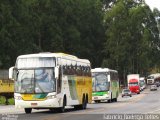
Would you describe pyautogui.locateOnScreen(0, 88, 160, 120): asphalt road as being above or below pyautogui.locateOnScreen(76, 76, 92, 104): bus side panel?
below

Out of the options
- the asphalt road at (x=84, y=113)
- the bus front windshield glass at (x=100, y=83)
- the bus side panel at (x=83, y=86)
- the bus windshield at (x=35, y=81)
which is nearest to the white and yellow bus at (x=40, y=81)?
the bus windshield at (x=35, y=81)

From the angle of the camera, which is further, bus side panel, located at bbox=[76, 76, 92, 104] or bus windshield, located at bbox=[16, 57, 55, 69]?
bus side panel, located at bbox=[76, 76, 92, 104]

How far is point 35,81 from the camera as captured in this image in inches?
1210

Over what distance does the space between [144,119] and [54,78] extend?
8392 mm

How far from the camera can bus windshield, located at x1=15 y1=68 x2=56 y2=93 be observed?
1206 inches

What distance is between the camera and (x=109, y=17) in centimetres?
11712

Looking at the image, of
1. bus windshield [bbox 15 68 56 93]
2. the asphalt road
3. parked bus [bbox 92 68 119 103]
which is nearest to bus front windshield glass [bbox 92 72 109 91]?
parked bus [bbox 92 68 119 103]

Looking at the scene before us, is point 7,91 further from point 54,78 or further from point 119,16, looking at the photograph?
point 119,16

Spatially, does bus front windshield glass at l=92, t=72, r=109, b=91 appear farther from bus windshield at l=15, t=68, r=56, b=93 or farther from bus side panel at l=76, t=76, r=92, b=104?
bus windshield at l=15, t=68, r=56, b=93

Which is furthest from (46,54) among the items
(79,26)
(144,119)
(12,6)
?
(79,26)

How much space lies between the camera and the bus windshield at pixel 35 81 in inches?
1206

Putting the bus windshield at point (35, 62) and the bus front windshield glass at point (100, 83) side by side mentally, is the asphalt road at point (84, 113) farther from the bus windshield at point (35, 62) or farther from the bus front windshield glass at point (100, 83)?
the bus front windshield glass at point (100, 83)

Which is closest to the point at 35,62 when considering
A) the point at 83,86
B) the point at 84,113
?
the point at 84,113

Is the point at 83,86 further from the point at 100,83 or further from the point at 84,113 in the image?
the point at 100,83
